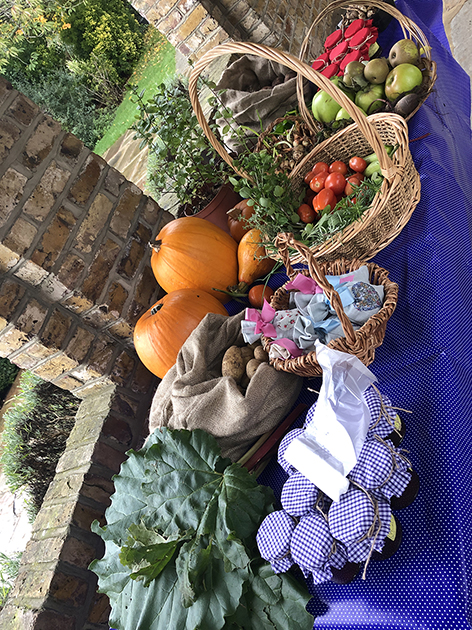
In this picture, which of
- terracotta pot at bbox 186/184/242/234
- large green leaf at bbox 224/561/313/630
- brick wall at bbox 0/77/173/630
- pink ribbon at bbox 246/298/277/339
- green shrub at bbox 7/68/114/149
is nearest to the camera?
large green leaf at bbox 224/561/313/630

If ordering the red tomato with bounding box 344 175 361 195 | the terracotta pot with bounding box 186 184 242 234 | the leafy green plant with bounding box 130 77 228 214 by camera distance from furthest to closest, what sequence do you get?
1. the terracotta pot with bounding box 186 184 242 234
2. the leafy green plant with bounding box 130 77 228 214
3. the red tomato with bounding box 344 175 361 195

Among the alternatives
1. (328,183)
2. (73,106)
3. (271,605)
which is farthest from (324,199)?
(73,106)

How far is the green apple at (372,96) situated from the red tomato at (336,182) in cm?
42

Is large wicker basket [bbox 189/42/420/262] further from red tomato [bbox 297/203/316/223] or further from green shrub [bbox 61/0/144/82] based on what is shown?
green shrub [bbox 61/0/144/82]

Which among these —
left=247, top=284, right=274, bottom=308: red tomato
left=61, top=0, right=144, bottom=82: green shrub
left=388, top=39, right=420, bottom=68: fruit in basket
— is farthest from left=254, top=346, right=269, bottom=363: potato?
left=61, top=0, right=144, bottom=82: green shrub

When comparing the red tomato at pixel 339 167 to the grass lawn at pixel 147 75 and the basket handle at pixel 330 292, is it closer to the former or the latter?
the basket handle at pixel 330 292

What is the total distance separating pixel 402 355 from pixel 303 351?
10.5 inches

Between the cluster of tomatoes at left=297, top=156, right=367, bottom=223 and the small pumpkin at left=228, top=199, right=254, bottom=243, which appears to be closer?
the cluster of tomatoes at left=297, top=156, right=367, bottom=223

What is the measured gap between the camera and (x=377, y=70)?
1614mm

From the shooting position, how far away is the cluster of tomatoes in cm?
148

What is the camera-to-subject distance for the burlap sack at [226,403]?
3.76 feet

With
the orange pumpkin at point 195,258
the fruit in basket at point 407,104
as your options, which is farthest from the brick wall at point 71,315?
A: the fruit in basket at point 407,104

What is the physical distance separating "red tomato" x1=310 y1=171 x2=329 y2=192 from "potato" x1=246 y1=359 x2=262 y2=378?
2.43 feet

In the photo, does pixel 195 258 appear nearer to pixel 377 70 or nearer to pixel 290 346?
pixel 290 346
